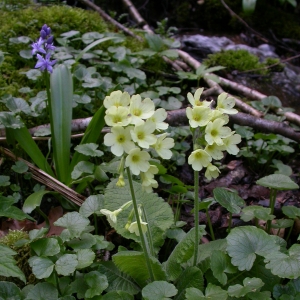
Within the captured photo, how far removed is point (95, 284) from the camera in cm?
157

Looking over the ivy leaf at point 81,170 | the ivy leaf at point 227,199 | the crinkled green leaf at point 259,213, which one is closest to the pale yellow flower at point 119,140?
the ivy leaf at point 227,199

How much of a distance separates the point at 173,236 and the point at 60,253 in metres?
0.60

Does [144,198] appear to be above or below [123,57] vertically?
below

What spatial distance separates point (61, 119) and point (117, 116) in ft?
4.39

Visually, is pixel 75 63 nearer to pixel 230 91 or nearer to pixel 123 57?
pixel 123 57

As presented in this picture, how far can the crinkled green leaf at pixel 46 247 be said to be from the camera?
1.58m

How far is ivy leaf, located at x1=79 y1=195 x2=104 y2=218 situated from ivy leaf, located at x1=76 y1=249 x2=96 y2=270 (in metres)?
0.26

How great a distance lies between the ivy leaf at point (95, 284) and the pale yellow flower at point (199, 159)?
624 mm

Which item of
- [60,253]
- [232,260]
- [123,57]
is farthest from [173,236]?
[123,57]

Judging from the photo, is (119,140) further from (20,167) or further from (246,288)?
(20,167)

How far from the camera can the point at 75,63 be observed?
303 centimetres

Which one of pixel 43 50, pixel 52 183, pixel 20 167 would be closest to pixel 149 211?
pixel 52 183

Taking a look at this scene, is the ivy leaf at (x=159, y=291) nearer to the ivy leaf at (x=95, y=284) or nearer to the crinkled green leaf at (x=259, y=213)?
the ivy leaf at (x=95, y=284)

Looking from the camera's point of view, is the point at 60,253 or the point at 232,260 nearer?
the point at 232,260
